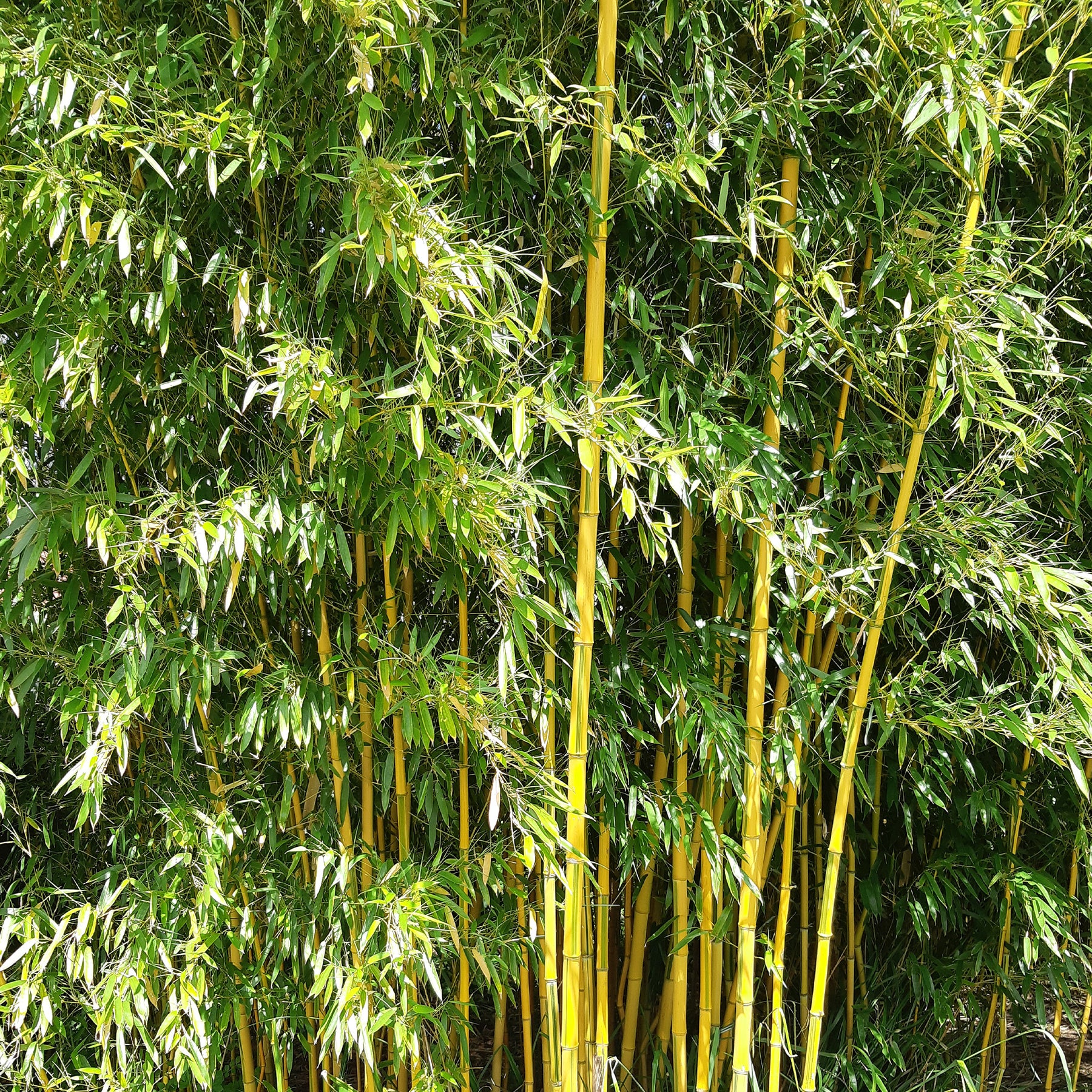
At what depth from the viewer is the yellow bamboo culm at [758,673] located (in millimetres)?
1904

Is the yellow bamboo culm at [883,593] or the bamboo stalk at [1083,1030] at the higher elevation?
the yellow bamboo culm at [883,593]

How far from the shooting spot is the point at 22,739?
6.91ft

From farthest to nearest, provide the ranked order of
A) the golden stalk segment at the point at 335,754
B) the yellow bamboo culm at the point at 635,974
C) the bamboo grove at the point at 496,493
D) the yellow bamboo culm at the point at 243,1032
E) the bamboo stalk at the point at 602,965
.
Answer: the yellow bamboo culm at the point at 635,974
the bamboo stalk at the point at 602,965
the yellow bamboo culm at the point at 243,1032
the golden stalk segment at the point at 335,754
the bamboo grove at the point at 496,493

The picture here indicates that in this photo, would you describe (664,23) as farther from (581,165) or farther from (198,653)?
(198,653)

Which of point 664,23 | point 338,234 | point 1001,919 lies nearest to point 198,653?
point 338,234

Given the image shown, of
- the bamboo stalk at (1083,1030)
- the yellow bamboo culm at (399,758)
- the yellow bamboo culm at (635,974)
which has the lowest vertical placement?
the bamboo stalk at (1083,1030)

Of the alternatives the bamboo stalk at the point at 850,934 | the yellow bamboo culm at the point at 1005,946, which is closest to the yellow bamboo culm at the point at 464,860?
the bamboo stalk at the point at 850,934

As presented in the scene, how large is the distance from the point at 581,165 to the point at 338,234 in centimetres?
50

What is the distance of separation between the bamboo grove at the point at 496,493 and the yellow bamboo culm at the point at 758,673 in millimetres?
12

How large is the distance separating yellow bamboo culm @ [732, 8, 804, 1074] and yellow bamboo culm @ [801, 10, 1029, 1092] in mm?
132

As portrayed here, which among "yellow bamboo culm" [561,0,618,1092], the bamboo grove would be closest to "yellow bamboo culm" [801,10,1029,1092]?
the bamboo grove

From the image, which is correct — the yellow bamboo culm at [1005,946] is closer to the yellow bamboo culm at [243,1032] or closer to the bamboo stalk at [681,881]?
the bamboo stalk at [681,881]

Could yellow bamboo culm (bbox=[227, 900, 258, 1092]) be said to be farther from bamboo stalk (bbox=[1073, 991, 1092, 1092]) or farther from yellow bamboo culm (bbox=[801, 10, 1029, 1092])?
bamboo stalk (bbox=[1073, 991, 1092, 1092])

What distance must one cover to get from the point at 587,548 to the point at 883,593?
580 millimetres
